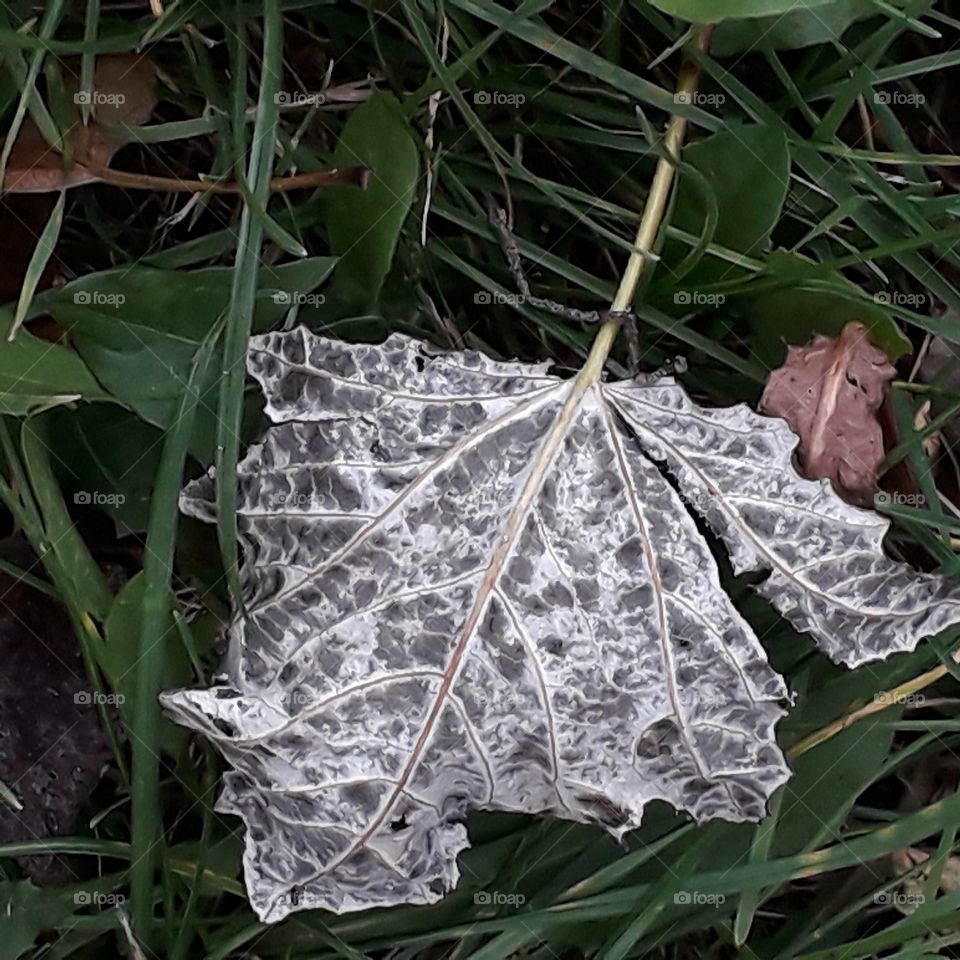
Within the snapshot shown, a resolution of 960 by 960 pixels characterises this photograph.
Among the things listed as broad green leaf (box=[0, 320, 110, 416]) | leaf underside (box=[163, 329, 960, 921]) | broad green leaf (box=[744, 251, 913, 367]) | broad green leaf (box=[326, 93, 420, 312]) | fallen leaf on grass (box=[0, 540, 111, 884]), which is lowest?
fallen leaf on grass (box=[0, 540, 111, 884])

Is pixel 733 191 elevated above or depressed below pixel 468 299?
above

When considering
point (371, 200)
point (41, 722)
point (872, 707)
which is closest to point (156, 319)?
point (371, 200)

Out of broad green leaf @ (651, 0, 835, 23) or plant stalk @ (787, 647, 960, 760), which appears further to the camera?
plant stalk @ (787, 647, 960, 760)

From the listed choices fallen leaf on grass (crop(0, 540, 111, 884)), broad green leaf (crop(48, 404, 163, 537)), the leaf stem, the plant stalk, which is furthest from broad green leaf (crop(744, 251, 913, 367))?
fallen leaf on grass (crop(0, 540, 111, 884))

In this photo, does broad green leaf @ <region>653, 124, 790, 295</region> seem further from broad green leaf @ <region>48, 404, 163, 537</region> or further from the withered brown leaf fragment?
broad green leaf @ <region>48, 404, 163, 537</region>

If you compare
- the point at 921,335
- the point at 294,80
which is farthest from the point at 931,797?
the point at 294,80

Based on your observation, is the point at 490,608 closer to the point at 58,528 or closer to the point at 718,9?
the point at 58,528
